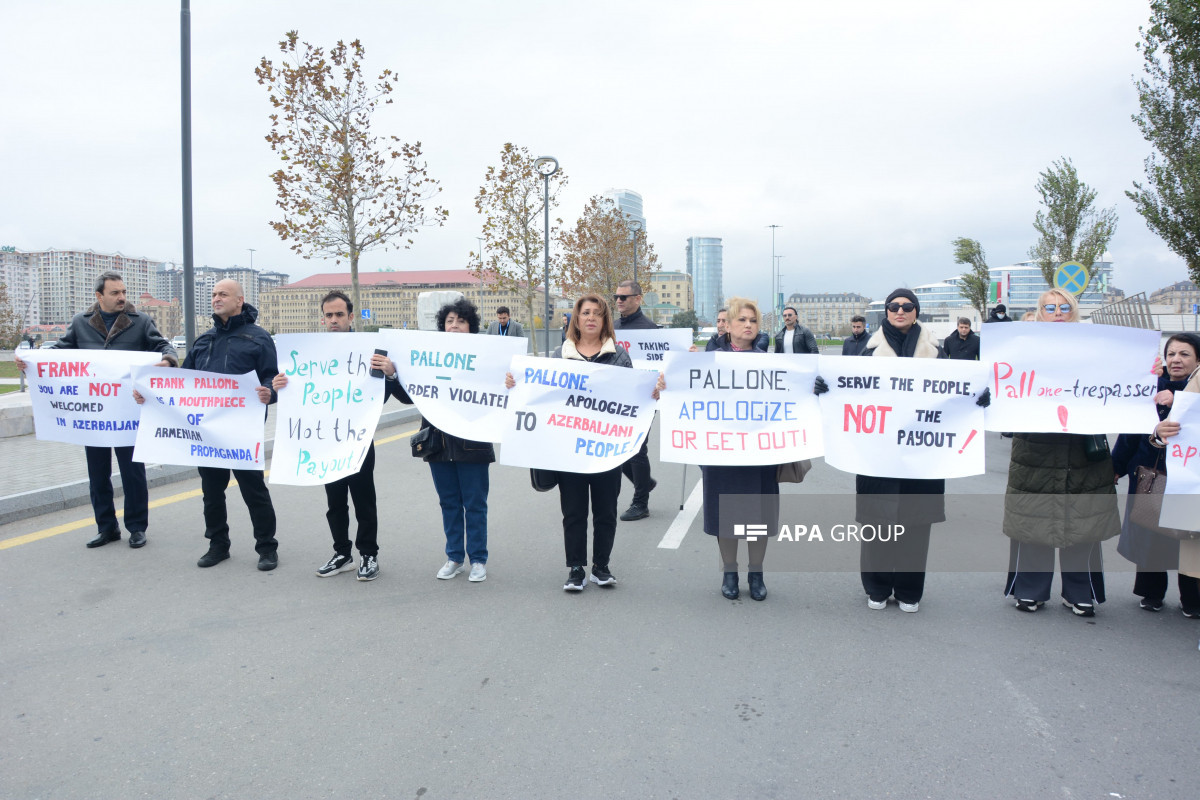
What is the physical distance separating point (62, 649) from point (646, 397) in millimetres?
3558

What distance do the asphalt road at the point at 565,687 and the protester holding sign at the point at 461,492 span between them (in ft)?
0.62

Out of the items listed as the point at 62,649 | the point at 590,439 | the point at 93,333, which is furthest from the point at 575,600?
the point at 93,333

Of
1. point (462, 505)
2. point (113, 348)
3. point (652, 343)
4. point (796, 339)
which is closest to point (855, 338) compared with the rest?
point (796, 339)

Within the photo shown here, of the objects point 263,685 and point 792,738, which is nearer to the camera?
point 792,738

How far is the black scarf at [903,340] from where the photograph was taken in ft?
16.1

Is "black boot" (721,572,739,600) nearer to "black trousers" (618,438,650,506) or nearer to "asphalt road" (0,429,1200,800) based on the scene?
"asphalt road" (0,429,1200,800)

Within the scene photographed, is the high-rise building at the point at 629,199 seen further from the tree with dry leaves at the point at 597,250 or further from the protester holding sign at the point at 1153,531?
the protester holding sign at the point at 1153,531

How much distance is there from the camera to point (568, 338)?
17.5 feet

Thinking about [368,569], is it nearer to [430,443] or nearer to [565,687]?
[430,443]

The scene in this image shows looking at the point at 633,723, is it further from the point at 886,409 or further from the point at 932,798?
the point at 886,409

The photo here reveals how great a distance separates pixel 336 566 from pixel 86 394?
2.58m

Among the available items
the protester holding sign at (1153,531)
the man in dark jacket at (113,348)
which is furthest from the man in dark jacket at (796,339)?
the man in dark jacket at (113,348)

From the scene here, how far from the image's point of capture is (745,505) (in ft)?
16.4

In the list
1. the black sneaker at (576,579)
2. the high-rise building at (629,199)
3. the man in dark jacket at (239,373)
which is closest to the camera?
the black sneaker at (576,579)
